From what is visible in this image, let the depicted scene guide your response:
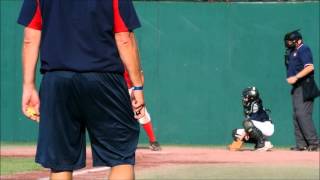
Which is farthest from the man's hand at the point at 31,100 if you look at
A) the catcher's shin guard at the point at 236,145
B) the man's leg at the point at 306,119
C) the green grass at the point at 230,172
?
the man's leg at the point at 306,119

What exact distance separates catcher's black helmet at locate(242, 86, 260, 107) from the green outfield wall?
0.99 metres

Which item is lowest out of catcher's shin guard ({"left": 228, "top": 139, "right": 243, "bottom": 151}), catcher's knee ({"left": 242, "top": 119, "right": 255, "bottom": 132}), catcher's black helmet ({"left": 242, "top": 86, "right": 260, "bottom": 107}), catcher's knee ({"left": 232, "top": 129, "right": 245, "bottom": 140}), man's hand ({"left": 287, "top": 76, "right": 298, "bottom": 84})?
catcher's shin guard ({"left": 228, "top": 139, "right": 243, "bottom": 151})

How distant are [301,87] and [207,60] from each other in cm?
198

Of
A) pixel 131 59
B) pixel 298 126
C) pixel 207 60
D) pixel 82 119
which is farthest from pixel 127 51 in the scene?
pixel 207 60

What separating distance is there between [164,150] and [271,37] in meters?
3.19

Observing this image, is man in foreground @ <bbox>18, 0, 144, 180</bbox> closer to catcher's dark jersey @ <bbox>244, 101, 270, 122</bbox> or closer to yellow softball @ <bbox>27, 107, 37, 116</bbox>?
yellow softball @ <bbox>27, 107, 37, 116</bbox>

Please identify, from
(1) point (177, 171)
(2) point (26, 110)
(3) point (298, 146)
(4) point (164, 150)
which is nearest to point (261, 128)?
(3) point (298, 146)

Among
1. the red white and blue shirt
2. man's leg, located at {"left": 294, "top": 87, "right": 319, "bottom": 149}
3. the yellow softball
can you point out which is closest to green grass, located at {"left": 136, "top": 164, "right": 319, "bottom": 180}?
man's leg, located at {"left": 294, "top": 87, "right": 319, "bottom": 149}

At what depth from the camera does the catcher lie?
13.0 m

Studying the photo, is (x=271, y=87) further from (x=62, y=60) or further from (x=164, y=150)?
(x=62, y=60)

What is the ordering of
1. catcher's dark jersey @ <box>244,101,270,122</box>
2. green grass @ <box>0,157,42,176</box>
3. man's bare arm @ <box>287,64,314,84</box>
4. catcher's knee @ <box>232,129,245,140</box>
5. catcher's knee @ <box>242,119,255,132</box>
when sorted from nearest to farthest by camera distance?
green grass @ <box>0,157,42,176</box>, catcher's knee @ <box>242,119,255,132</box>, man's bare arm @ <box>287,64,314,84</box>, catcher's knee @ <box>232,129,245,140</box>, catcher's dark jersey @ <box>244,101,270,122</box>

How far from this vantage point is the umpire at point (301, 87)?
13062 mm

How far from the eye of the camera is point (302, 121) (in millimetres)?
13234

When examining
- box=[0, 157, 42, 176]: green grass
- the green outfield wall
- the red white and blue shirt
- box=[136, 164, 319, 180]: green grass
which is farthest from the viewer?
the green outfield wall
